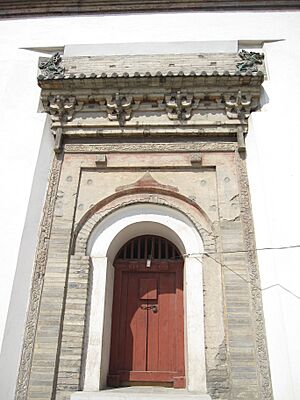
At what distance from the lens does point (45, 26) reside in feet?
23.8

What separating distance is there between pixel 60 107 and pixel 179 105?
2059 mm

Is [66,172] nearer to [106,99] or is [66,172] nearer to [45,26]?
[106,99]

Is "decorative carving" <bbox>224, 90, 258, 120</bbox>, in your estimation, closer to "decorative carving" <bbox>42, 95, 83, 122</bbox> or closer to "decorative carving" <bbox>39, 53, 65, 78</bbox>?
"decorative carving" <bbox>42, 95, 83, 122</bbox>

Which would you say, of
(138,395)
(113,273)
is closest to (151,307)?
(113,273)

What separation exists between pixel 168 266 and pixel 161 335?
1045 mm

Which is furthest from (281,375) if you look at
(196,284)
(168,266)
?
(168,266)

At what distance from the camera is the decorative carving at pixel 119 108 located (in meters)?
5.95

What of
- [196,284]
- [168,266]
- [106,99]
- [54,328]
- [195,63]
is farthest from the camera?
[195,63]

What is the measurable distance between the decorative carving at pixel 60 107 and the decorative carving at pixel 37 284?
2.52 ft

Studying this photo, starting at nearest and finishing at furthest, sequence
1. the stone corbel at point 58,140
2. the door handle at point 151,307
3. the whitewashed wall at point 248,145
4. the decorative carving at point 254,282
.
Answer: the decorative carving at point 254,282 < the whitewashed wall at point 248,145 < the door handle at point 151,307 < the stone corbel at point 58,140

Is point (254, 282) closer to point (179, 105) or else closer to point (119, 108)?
point (179, 105)

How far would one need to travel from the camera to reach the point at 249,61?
620 cm

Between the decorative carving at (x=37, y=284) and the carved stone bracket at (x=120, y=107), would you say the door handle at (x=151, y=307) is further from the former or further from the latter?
the carved stone bracket at (x=120, y=107)

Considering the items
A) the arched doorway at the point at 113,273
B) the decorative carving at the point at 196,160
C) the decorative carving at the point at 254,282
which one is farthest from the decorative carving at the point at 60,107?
the decorative carving at the point at 254,282
